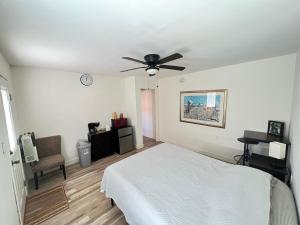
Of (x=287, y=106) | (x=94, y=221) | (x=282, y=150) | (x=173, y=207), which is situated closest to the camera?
(x=173, y=207)

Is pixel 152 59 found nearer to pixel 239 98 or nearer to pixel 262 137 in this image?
pixel 239 98

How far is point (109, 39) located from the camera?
1.61 meters

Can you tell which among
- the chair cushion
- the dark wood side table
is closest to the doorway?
the chair cushion

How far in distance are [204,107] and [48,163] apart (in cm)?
380

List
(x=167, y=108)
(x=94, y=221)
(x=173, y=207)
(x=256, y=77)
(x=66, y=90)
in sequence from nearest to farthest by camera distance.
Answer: (x=173, y=207), (x=94, y=221), (x=256, y=77), (x=66, y=90), (x=167, y=108)

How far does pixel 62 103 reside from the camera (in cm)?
335

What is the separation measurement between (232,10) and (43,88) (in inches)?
144

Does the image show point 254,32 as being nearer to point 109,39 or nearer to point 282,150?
point 109,39

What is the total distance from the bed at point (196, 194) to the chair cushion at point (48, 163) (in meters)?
1.33

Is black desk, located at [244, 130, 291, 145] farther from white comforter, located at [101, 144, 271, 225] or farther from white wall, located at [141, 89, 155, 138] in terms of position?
white wall, located at [141, 89, 155, 138]

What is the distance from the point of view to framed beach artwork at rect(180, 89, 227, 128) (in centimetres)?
337

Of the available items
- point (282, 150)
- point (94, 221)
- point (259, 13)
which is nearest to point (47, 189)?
point (94, 221)

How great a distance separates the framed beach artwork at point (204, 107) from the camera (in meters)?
3.37

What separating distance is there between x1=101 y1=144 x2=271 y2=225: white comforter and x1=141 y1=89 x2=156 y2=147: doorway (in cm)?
276
